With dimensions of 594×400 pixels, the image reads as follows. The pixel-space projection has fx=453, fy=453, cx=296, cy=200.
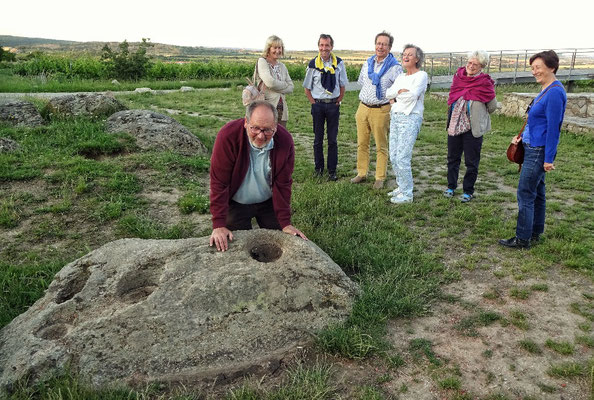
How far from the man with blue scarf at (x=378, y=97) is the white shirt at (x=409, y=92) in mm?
330

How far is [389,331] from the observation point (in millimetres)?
3646

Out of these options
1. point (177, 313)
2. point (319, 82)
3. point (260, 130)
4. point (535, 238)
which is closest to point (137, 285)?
point (177, 313)

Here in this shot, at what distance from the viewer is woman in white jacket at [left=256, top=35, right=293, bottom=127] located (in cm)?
664

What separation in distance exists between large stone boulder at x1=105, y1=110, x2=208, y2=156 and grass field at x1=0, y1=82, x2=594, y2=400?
13.7 inches

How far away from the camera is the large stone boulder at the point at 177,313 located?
3004 millimetres

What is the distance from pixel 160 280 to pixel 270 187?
1287 millimetres

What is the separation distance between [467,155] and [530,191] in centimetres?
159

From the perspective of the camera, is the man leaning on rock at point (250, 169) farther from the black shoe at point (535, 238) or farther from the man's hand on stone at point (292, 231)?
the black shoe at point (535, 238)

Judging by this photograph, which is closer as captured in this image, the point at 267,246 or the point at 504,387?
the point at 504,387

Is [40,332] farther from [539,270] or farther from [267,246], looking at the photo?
[539,270]

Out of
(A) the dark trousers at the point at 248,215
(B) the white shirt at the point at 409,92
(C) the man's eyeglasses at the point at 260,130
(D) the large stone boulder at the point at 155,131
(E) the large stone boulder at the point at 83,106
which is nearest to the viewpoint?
(C) the man's eyeglasses at the point at 260,130

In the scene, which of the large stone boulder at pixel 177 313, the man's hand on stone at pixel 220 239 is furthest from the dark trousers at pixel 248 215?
the man's hand on stone at pixel 220 239

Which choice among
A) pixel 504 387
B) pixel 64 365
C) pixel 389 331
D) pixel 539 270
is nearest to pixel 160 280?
pixel 64 365

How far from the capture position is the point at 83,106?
10.2m
